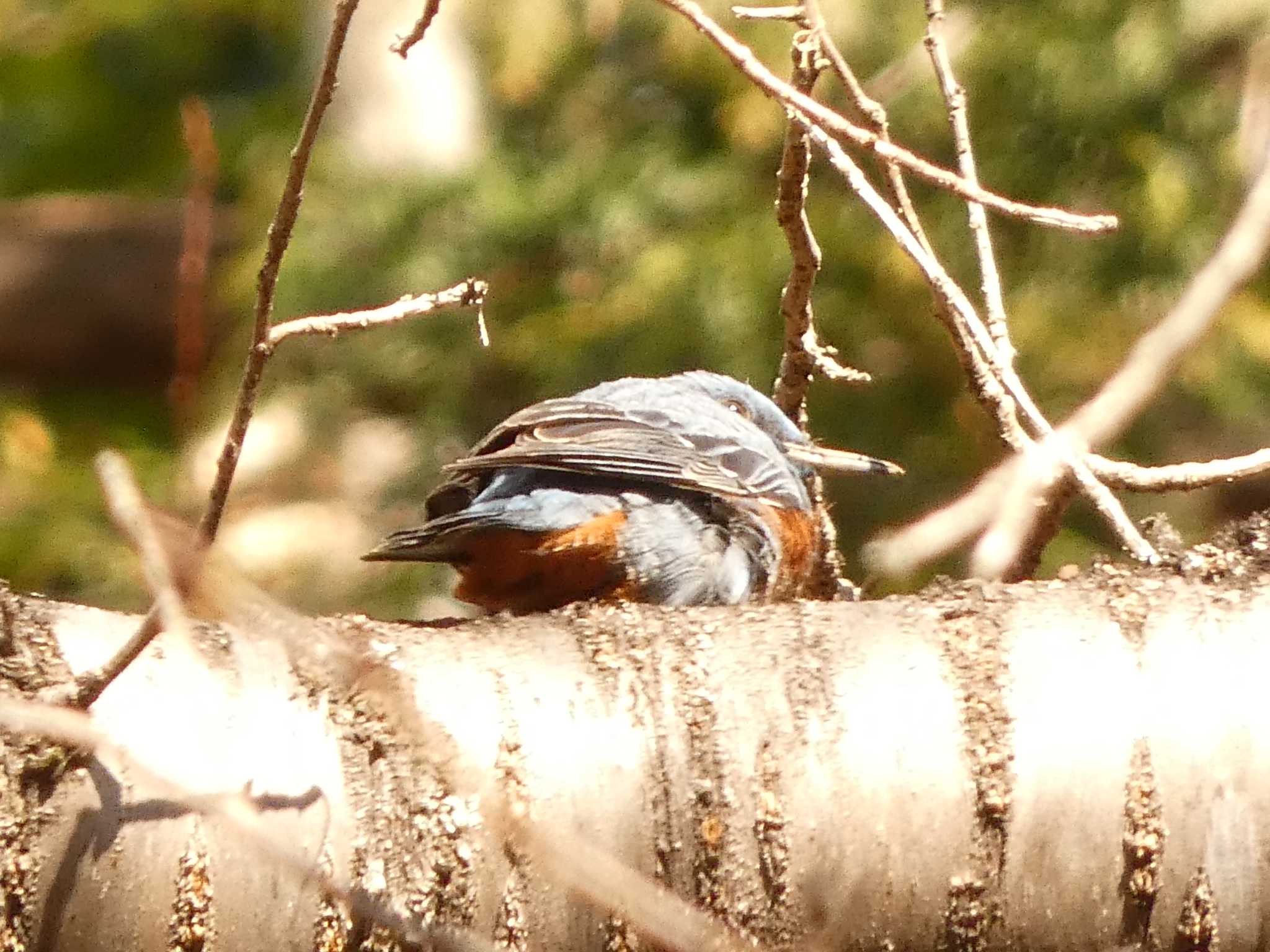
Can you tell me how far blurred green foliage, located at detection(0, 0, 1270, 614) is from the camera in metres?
3.65

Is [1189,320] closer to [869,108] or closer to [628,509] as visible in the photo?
[869,108]

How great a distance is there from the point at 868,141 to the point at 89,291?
6.98m

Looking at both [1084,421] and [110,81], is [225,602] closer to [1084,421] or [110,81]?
[1084,421]

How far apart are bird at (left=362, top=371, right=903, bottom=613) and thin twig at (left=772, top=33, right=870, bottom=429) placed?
0.61 feet

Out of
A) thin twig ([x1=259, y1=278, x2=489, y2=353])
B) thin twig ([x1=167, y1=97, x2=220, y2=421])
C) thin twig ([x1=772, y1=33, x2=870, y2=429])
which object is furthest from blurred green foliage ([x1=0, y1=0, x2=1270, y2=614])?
thin twig ([x1=259, y1=278, x2=489, y2=353])

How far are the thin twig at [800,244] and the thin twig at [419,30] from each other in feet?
1.45

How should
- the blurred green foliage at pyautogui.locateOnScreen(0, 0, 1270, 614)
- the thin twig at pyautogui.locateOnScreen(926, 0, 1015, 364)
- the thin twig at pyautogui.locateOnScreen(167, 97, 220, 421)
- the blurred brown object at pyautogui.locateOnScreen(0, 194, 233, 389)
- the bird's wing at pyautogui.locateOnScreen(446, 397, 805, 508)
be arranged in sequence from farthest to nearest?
the blurred brown object at pyautogui.locateOnScreen(0, 194, 233, 389)
the blurred green foliage at pyautogui.locateOnScreen(0, 0, 1270, 614)
the thin twig at pyautogui.locateOnScreen(167, 97, 220, 421)
the bird's wing at pyautogui.locateOnScreen(446, 397, 805, 508)
the thin twig at pyautogui.locateOnScreen(926, 0, 1015, 364)

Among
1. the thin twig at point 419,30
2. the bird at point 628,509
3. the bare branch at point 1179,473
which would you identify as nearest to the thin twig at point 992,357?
the bare branch at point 1179,473

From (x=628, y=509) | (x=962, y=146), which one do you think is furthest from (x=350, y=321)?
(x=628, y=509)

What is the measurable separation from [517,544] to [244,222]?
316 centimetres

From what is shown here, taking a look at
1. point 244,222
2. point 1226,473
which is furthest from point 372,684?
point 244,222

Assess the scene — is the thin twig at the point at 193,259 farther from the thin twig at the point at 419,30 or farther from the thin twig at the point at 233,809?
the thin twig at the point at 233,809

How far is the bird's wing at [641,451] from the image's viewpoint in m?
2.42

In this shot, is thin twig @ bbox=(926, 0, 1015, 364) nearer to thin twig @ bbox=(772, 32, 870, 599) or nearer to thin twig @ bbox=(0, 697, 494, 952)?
thin twig @ bbox=(772, 32, 870, 599)
